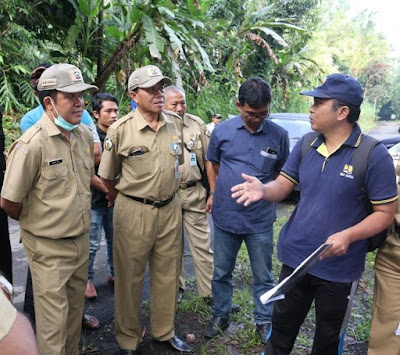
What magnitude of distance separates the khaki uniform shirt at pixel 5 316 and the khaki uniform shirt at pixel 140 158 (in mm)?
1903

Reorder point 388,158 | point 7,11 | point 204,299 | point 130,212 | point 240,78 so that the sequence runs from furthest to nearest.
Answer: point 240,78, point 7,11, point 204,299, point 130,212, point 388,158

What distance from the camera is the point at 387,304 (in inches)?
93.9

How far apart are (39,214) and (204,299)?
1.91 m

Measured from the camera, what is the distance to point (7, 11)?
7113mm

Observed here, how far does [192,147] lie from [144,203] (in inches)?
39.6

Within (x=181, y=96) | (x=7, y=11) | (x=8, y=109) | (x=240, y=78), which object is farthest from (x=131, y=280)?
(x=240, y=78)

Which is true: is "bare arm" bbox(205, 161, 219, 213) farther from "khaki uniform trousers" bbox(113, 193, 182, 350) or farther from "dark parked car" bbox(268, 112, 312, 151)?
"dark parked car" bbox(268, 112, 312, 151)

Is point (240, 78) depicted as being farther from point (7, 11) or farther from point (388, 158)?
point (388, 158)

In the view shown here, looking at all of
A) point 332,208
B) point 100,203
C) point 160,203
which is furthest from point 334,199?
point 100,203

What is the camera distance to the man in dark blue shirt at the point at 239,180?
Answer: 306cm

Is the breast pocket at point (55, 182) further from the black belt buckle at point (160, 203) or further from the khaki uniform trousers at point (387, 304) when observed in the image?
the khaki uniform trousers at point (387, 304)

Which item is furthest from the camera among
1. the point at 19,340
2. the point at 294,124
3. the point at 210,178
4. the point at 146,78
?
the point at 294,124

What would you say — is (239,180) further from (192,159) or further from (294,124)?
(294,124)

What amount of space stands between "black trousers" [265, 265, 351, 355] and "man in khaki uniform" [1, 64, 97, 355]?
1279 millimetres
